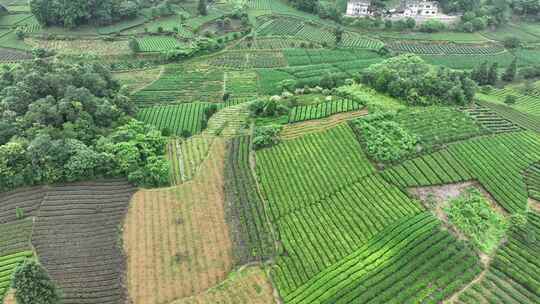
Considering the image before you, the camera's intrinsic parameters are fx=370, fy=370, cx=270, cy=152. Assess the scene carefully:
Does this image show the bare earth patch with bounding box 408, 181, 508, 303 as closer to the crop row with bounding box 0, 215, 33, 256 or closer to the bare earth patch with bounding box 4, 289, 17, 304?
the bare earth patch with bounding box 4, 289, 17, 304

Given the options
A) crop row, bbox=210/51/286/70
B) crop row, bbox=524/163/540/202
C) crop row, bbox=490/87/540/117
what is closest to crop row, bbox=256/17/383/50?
crop row, bbox=210/51/286/70

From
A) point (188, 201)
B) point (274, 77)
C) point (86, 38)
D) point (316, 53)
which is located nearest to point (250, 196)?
point (188, 201)

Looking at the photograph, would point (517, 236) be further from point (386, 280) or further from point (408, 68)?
point (408, 68)

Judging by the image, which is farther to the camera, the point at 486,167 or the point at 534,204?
the point at 486,167

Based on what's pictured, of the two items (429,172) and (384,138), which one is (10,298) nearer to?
(384,138)

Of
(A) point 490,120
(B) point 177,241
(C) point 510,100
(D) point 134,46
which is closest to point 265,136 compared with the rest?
(B) point 177,241

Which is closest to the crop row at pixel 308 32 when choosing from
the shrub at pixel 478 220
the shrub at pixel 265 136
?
the shrub at pixel 265 136
